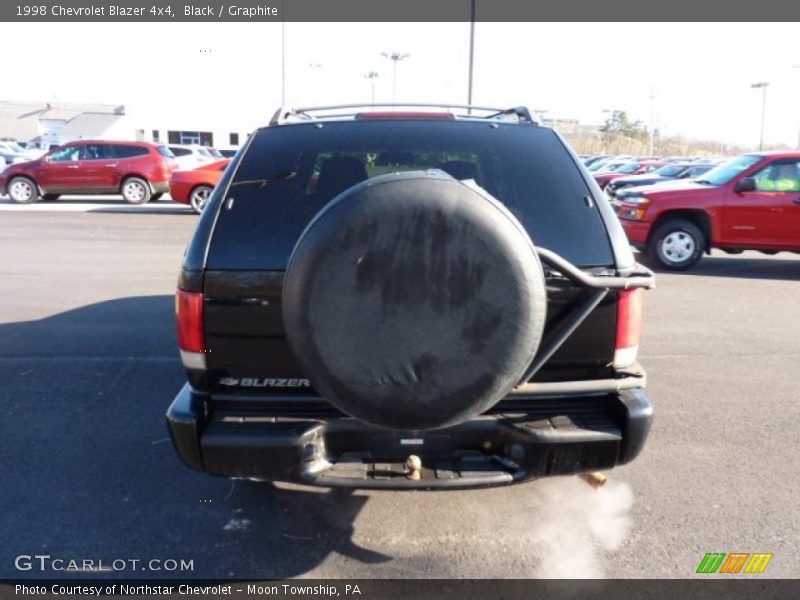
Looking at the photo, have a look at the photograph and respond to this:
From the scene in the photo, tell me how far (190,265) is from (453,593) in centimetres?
169

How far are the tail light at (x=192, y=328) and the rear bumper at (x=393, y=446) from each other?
0.18m

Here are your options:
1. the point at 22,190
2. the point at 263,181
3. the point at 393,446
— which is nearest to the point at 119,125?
the point at 22,190

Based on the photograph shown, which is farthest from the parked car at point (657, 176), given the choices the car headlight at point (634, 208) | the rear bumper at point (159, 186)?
the rear bumper at point (159, 186)

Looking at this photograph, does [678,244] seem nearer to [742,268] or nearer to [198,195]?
[742,268]

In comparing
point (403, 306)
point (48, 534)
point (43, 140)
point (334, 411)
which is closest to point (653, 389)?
point (334, 411)

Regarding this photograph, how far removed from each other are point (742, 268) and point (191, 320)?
10.1 m

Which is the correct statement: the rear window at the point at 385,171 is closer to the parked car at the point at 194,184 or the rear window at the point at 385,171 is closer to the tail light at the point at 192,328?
the tail light at the point at 192,328

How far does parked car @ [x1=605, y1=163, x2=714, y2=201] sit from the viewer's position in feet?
59.6

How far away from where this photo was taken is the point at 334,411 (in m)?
2.71

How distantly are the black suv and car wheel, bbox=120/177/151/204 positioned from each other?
17.2 meters

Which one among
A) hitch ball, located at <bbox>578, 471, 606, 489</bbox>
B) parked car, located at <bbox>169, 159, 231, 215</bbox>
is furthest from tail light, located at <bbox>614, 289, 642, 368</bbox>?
parked car, located at <bbox>169, 159, 231, 215</bbox>

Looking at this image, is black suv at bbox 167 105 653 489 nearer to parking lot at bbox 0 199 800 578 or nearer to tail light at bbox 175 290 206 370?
tail light at bbox 175 290 206 370

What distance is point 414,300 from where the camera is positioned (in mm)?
2148

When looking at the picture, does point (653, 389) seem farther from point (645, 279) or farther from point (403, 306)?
point (403, 306)
